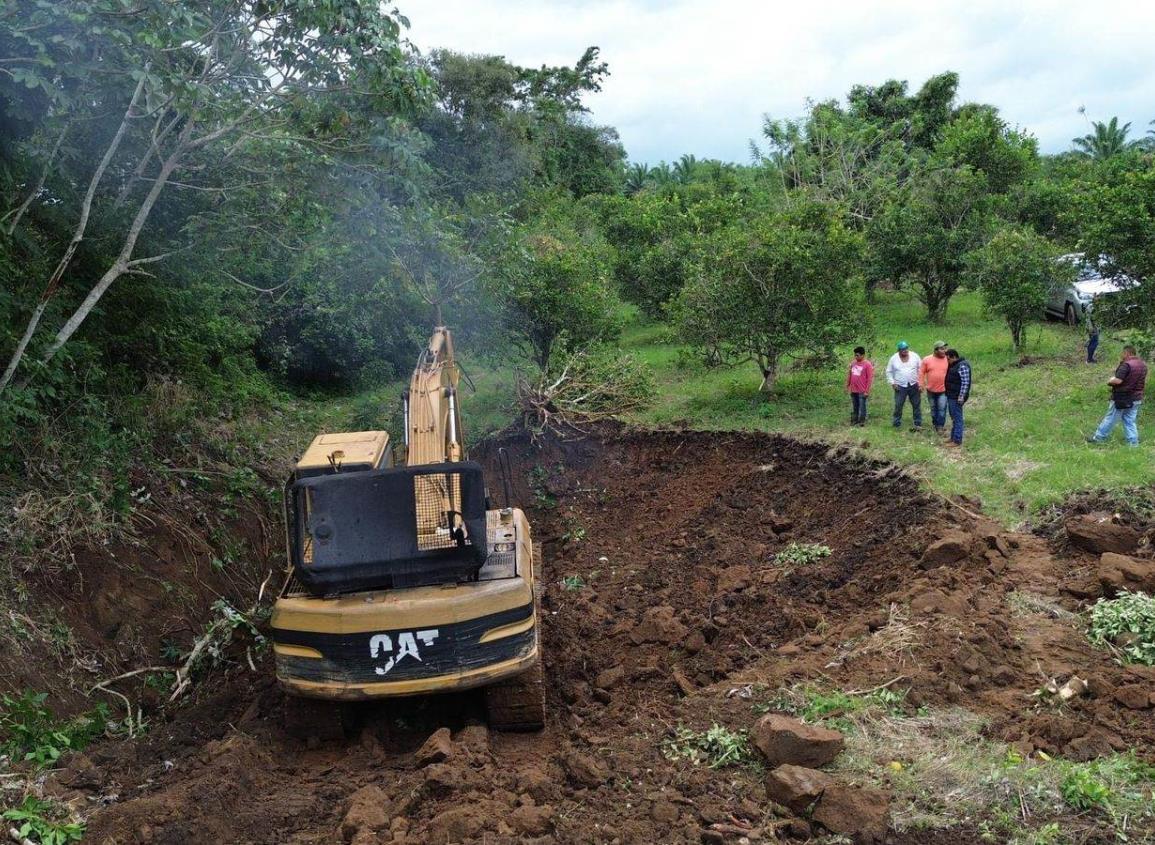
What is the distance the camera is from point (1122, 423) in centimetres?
1140

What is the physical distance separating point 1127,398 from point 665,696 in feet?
23.2

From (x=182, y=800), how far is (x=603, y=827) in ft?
8.63

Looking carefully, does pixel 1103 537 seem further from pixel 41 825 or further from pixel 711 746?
pixel 41 825

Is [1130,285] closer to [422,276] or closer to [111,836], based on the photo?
[422,276]

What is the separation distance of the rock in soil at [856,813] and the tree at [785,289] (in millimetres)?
10423

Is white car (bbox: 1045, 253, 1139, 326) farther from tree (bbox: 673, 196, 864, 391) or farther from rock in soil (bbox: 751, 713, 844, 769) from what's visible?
rock in soil (bbox: 751, 713, 844, 769)

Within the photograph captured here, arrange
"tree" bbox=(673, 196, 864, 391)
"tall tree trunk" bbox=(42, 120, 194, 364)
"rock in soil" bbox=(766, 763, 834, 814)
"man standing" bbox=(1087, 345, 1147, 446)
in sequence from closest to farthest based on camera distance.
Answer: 1. "rock in soil" bbox=(766, 763, 834, 814)
2. "tall tree trunk" bbox=(42, 120, 194, 364)
3. "man standing" bbox=(1087, 345, 1147, 446)
4. "tree" bbox=(673, 196, 864, 391)

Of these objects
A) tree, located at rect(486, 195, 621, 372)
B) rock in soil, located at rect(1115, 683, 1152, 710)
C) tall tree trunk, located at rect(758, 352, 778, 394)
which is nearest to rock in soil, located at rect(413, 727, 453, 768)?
rock in soil, located at rect(1115, 683, 1152, 710)

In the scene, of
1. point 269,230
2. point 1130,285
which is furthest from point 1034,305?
point 269,230

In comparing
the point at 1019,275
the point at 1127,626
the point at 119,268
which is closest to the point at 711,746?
the point at 1127,626

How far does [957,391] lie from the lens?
1203cm

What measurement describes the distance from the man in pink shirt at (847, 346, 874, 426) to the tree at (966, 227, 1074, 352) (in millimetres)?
4207

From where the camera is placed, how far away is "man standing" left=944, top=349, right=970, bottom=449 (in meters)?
12.0

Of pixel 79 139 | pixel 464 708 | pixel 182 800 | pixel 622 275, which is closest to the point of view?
pixel 182 800
